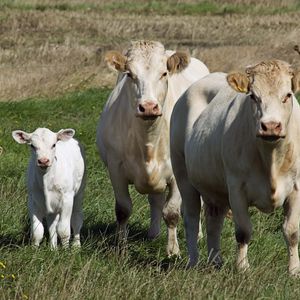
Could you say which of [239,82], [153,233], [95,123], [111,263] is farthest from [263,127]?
[95,123]

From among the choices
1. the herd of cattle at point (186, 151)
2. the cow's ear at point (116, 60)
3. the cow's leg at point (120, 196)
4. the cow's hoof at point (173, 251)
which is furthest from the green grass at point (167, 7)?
the cow's hoof at point (173, 251)

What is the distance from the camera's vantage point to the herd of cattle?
8875 mm

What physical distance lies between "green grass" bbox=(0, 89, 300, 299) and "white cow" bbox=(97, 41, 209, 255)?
0.37 m

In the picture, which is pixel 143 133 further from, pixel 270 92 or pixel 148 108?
pixel 270 92

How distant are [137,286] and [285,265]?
2046mm

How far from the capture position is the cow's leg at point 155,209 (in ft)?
38.0

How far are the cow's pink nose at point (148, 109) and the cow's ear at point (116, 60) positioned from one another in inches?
30.6

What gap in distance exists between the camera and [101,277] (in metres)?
8.27

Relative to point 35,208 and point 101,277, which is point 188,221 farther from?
point 101,277

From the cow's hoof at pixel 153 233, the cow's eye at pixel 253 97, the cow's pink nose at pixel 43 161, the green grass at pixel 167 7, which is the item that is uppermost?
the cow's eye at pixel 253 97

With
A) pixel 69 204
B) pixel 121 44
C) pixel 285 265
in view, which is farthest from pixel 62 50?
pixel 285 265

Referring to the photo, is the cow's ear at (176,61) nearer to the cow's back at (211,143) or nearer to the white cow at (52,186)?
the cow's back at (211,143)

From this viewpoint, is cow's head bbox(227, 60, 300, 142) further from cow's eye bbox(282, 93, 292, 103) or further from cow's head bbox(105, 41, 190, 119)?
cow's head bbox(105, 41, 190, 119)

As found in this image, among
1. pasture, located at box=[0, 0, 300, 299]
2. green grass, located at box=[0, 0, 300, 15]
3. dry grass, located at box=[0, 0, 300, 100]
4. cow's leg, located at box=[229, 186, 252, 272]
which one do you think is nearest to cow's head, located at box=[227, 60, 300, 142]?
cow's leg, located at box=[229, 186, 252, 272]
